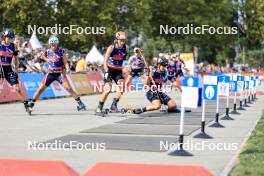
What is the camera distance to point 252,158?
31.1 feet

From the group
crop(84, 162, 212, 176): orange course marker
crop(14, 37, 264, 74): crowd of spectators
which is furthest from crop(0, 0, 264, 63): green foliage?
crop(84, 162, 212, 176): orange course marker

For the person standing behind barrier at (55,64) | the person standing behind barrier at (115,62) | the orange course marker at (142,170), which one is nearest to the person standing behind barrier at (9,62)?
the person standing behind barrier at (55,64)

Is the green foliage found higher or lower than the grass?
higher

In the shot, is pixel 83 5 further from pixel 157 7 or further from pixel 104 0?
pixel 157 7

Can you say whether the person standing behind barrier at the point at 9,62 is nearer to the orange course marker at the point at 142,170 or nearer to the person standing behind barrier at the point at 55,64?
the person standing behind barrier at the point at 55,64

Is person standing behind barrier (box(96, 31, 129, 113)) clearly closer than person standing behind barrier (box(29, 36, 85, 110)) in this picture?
Yes

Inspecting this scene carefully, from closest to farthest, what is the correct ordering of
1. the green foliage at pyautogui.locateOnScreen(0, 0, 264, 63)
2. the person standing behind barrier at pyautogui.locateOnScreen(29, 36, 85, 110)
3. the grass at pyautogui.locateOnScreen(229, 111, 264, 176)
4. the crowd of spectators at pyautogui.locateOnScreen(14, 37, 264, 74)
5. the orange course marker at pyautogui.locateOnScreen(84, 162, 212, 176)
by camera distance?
the orange course marker at pyautogui.locateOnScreen(84, 162, 212, 176), the grass at pyautogui.locateOnScreen(229, 111, 264, 176), the person standing behind barrier at pyautogui.locateOnScreen(29, 36, 85, 110), the crowd of spectators at pyautogui.locateOnScreen(14, 37, 264, 74), the green foliage at pyautogui.locateOnScreen(0, 0, 264, 63)

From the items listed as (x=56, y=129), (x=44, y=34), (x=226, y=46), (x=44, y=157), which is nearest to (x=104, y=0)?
(x=44, y=34)

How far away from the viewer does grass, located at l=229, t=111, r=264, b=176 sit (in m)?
8.34

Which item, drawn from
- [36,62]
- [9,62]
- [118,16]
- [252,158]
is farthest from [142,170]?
[118,16]

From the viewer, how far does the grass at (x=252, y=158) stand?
27.4ft

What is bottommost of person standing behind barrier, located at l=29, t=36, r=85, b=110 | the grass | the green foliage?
the grass

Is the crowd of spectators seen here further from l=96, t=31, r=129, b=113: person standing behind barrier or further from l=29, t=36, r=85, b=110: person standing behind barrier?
l=96, t=31, r=129, b=113: person standing behind barrier

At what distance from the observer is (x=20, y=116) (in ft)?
54.5
